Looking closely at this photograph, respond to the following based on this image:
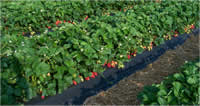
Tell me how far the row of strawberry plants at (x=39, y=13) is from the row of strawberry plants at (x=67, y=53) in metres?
1.32

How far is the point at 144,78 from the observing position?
3746 mm

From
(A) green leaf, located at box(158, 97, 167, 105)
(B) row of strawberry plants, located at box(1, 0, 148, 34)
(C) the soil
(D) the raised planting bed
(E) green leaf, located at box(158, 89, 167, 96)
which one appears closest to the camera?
(A) green leaf, located at box(158, 97, 167, 105)

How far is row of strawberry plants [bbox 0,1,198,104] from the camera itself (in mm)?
2328

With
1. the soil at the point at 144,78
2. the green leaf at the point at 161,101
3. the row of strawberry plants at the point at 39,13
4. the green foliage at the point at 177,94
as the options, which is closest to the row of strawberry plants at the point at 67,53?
the soil at the point at 144,78

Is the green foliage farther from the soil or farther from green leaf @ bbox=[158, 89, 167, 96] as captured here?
the soil

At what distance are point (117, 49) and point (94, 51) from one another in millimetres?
619

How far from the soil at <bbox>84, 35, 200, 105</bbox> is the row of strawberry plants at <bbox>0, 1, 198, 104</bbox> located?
41 centimetres

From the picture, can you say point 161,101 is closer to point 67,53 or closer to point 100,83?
point 100,83

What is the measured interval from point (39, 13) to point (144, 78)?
8.57ft

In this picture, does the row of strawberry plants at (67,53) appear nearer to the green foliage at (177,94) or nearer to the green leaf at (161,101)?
the green foliage at (177,94)

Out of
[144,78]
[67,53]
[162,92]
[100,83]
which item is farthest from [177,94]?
[144,78]

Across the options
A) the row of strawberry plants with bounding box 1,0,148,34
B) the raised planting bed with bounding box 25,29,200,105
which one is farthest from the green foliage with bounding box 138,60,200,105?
the row of strawberry plants with bounding box 1,0,148,34

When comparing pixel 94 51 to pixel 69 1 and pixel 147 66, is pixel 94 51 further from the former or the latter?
pixel 69 1

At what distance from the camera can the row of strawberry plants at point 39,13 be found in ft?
13.7
